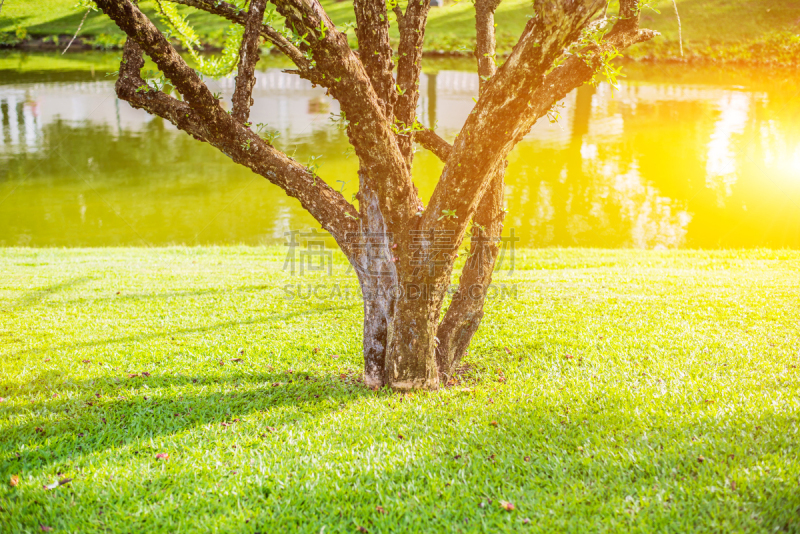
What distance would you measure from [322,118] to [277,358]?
18254mm

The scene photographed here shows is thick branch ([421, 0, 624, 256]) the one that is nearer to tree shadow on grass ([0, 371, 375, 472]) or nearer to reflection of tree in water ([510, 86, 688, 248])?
tree shadow on grass ([0, 371, 375, 472])

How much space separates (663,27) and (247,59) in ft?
129

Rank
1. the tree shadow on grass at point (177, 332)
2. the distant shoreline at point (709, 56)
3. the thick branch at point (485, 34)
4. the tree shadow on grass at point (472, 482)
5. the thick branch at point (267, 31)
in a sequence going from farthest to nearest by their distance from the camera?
the distant shoreline at point (709, 56)
the tree shadow on grass at point (177, 332)
the thick branch at point (485, 34)
the thick branch at point (267, 31)
the tree shadow on grass at point (472, 482)

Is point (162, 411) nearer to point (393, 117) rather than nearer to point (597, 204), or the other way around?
point (393, 117)

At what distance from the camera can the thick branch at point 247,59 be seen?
3377 mm

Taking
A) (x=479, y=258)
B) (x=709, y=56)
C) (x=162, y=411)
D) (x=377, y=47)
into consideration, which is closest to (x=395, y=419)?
(x=479, y=258)

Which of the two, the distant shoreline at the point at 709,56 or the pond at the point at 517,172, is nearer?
the pond at the point at 517,172

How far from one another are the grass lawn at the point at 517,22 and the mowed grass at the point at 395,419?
88.6ft

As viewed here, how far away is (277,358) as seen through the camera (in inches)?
200

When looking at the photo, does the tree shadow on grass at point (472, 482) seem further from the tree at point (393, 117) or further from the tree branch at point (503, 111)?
the tree branch at point (503, 111)

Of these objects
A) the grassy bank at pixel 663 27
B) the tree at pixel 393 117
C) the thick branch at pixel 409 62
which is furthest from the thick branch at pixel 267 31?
the grassy bank at pixel 663 27

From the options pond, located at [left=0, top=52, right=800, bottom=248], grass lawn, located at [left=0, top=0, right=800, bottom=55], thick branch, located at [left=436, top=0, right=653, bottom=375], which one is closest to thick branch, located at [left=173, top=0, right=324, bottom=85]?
thick branch, located at [left=436, top=0, right=653, bottom=375]

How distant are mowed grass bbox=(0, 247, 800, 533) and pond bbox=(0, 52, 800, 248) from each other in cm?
356

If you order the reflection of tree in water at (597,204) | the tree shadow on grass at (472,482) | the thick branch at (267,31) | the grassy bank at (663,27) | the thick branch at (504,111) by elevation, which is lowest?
the tree shadow on grass at (472,482)
